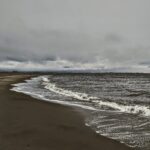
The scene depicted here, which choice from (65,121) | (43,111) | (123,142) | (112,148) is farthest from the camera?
(43,111)

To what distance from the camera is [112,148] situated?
8539 millimetres

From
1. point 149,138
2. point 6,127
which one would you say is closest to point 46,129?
point 6,127

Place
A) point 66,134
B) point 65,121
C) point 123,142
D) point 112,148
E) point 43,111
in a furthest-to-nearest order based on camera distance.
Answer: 1. point 43,111
2. point 65,121
3. point 66,134
4. point 123,142
5. point 112,148

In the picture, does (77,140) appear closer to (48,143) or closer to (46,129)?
(48,143)

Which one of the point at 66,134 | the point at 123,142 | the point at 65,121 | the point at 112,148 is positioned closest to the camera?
the point at 112,148

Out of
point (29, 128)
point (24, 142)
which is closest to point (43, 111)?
point (29, 128)

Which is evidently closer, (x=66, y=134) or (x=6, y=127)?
(x=66, y=134)

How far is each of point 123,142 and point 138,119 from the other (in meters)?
4.79

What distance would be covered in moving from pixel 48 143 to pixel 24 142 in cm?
83

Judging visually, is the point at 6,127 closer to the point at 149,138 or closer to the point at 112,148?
the point at 112,148

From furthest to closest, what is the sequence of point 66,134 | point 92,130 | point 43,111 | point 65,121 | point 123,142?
point 43,111, point 65,121, point 92,130, point 66,134, point 123,142

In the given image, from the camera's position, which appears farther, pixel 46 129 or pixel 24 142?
pixel 46 129

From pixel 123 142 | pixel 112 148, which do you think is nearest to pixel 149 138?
pixel 123 142

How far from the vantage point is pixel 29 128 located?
11.1m
